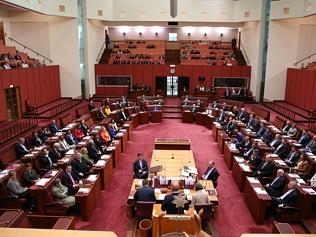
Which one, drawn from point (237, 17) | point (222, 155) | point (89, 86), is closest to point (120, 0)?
point (89, 86)

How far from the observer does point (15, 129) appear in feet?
45.0

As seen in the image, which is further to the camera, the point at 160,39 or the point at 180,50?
the point at 160,39

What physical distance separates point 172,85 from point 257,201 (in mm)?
19555

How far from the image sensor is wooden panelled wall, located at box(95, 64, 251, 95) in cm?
2441

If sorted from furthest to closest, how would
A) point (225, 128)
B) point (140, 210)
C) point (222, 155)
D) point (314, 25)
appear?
point (314, 25) → point (225, 128) → point (222, 155) → point (140, 210)

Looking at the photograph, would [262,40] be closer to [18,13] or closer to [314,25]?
[314,25]

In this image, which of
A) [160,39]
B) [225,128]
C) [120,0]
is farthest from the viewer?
[160,39]

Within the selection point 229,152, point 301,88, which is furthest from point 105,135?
point 301,88

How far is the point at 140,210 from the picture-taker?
6.99 metres

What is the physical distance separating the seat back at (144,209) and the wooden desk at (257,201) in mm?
2557

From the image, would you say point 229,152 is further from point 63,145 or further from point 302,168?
point 63,145

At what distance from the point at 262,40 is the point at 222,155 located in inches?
507

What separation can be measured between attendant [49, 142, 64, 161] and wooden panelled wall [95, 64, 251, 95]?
44.9 feet

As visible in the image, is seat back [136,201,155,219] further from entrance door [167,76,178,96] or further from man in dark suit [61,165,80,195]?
entrance door [167,76,178,96]
